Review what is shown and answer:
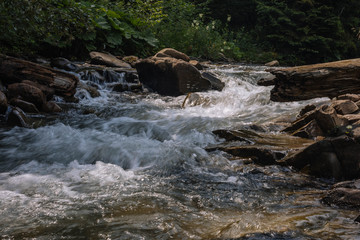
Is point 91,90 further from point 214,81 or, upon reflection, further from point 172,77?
point 214,81

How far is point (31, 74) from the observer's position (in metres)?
7.11

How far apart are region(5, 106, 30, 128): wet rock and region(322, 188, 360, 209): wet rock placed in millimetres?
5064

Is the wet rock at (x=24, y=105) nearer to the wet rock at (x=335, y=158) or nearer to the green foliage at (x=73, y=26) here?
the green foliage at (x=73, y=26)

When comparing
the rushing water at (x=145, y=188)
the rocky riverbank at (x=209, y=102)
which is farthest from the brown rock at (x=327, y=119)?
the rushing water at (x=145, y=188)

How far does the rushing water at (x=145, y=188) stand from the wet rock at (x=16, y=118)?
27cm

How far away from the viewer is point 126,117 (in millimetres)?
6812

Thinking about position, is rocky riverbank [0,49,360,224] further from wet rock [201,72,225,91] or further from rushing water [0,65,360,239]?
rushing water [0,65,360,239]

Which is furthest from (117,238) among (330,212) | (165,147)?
(165,147)

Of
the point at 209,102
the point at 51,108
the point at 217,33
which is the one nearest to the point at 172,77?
the point at 209,102

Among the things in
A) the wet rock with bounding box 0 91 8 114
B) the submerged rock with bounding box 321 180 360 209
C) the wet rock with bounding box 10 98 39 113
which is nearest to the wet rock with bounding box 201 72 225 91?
the wet rock with bounding box 10 98 39 113

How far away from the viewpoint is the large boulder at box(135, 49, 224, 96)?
9.04 meters

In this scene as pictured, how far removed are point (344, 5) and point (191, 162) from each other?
69.6 ft

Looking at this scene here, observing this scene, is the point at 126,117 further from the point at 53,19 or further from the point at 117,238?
the point at 117,238

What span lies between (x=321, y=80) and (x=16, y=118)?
20.1 feet
